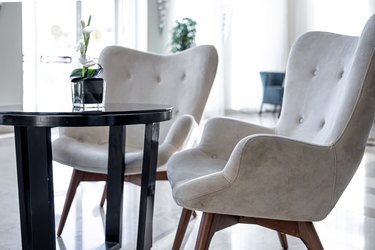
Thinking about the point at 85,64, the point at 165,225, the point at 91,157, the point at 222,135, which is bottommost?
the point at 165,225

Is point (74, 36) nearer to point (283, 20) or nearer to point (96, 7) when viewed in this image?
point (96, 7)

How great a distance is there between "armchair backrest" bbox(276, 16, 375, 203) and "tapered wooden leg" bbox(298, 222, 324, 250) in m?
0.14

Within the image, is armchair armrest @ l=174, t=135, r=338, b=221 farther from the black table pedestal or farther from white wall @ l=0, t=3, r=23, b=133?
white wall @ l=0, t=3, r=23, b=133

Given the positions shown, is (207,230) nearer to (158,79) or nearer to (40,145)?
(40,145)

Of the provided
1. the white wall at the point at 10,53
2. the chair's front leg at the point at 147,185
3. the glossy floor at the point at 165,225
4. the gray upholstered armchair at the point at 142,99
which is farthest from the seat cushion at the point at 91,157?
the white wall at the point at 10,53

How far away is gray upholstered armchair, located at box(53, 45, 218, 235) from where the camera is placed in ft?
7.09

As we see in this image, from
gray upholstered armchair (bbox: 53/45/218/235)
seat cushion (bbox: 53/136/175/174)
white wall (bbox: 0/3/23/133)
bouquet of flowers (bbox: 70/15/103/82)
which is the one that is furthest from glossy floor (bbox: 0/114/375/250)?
white wall (bbox: 0/3/23/133)

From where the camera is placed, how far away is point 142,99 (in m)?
2.60

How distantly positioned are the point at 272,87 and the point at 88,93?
6648 mm

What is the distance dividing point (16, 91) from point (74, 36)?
1473 mm

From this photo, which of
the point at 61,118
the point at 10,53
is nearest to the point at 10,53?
the point at 10,53

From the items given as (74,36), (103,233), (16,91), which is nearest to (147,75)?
(103,233)

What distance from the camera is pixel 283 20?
872 cm

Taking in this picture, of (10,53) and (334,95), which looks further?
(10,53)
